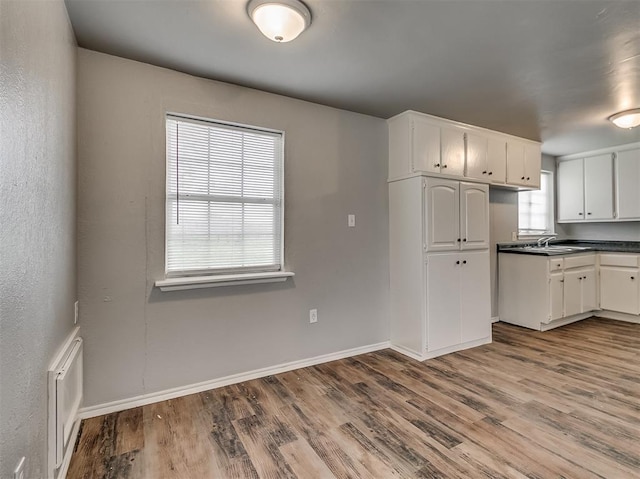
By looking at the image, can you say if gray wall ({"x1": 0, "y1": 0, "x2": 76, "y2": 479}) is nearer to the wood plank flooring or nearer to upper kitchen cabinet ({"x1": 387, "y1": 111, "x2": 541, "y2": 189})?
the wood plank flooring

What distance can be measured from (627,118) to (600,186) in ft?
6.00

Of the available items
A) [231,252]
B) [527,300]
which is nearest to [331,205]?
[231,252]

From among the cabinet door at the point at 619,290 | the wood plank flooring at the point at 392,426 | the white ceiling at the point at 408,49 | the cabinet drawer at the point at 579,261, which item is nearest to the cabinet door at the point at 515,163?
A: the white ceiling at the point at 408,49

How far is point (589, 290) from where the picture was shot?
435 cm

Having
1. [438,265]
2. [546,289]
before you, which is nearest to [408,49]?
[438,265]

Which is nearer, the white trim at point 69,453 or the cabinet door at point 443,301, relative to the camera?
the white trim at point 69,453

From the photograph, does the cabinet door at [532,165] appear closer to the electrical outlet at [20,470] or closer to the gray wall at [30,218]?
the gray wall at [30,218]

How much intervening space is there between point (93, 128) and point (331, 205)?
6.10 feet

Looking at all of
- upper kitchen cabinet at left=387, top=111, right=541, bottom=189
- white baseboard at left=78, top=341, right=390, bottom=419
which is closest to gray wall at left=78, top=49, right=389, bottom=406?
white baseboard at left=78, top=341, right=390, bottom=419

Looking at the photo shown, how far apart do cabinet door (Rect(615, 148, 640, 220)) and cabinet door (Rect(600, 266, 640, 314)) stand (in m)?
0.75

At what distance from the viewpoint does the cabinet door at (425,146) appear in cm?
316

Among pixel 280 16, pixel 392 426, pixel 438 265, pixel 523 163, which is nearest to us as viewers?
pixel 280 16

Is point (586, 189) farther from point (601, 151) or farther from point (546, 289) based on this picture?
point (546, 289)

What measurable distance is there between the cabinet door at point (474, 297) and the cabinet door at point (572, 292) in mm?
1325
